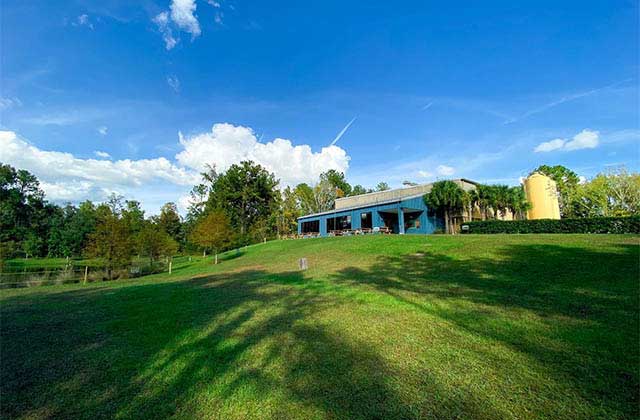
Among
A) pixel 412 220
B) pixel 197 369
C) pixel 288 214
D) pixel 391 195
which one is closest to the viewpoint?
pixel 197 369

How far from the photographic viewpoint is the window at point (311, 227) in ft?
110

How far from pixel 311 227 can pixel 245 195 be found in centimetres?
1504

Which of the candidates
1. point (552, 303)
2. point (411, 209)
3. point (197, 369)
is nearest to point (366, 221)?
point (411, 209)

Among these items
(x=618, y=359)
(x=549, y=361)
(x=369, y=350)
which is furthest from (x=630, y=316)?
(x=369, y=350)

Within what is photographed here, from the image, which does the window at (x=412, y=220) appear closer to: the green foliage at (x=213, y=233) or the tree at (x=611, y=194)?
the green foliage at (x=213, y=233)

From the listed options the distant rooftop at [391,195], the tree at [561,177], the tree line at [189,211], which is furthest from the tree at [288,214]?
the tree at [561,177]

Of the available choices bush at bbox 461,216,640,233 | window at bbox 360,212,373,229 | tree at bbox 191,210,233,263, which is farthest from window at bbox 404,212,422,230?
tree at bbox 191,210,233,263

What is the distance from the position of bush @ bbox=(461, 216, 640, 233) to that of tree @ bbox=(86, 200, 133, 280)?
23.5 meters

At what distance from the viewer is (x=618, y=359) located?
324 cm

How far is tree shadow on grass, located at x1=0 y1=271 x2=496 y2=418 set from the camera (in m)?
2.72

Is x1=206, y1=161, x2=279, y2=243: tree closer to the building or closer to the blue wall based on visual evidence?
the building

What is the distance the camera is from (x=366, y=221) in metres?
27.2

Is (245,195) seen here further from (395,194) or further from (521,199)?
(521,199)

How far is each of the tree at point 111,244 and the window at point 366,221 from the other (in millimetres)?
18788
